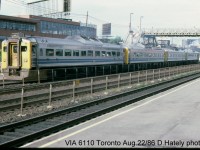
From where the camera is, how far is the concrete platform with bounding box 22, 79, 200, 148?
9906 mm

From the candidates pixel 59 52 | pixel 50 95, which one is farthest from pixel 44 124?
pixel 59 52

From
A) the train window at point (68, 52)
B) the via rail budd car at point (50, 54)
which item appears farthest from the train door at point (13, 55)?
the train window at point (68, 52)

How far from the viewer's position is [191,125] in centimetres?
1259

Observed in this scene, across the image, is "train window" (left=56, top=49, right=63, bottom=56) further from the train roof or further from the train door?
the train door

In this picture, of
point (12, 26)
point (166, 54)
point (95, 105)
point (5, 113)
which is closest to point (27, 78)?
point (95, 105)

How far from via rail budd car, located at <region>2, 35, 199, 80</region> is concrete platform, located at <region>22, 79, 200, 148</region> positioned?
41.8 ft

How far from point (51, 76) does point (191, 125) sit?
1685 cm

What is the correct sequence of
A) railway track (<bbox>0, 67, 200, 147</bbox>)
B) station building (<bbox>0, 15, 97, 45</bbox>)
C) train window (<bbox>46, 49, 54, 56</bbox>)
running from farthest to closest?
1. station building (<bbox>0, 15, 97, 45</bbox>)
2. train window (<bbox>46, 49, 54, 56</bbox>)
3. railway track (<bbox>0, 67, 200, 147</bbox>)

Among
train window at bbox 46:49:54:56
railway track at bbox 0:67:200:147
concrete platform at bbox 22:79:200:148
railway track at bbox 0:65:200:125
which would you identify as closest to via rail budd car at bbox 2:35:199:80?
train window at bbox 46:49:54:56

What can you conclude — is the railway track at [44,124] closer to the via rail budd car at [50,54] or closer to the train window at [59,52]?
the via rail budd car at [50,54]

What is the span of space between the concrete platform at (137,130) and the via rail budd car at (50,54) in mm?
12736

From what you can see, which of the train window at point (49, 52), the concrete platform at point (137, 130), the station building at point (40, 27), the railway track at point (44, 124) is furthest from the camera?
the station building at point (40, 27)

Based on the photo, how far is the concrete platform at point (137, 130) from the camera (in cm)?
991

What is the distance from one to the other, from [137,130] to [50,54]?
19.3 m
